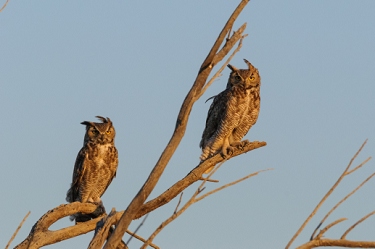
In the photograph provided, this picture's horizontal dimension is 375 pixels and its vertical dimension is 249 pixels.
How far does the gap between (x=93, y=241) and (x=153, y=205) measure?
89cm

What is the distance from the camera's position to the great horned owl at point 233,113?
9766 mm

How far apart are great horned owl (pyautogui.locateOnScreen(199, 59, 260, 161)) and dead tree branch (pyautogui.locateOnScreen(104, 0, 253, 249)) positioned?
15.0 feet

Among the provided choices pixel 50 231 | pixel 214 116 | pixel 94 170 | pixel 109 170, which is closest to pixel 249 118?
pixel 214 116

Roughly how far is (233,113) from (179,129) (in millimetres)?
5003

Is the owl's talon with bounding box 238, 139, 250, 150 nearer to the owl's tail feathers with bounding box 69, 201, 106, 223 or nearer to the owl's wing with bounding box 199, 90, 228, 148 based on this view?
the owl's wing with bounding box 199, 90, 228, 148

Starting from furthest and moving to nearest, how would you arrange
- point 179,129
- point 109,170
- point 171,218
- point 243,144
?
point 109,170
point 243,144
point 179,129
point 171,218

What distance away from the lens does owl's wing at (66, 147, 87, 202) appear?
35.1 feet

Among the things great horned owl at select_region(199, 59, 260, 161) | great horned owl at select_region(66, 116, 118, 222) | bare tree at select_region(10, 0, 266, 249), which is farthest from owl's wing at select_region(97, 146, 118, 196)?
bare tree at select_region(10, 0, 266, 249)

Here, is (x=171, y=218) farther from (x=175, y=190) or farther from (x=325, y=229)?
(x=175, y=190)

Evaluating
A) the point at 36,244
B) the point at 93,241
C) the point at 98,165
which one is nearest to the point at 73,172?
the point at 98,165

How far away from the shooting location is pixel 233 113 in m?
9.78

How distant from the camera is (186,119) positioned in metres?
4.84

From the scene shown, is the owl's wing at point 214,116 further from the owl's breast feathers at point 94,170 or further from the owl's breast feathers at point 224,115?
the owl's breast feathers at point 94,170

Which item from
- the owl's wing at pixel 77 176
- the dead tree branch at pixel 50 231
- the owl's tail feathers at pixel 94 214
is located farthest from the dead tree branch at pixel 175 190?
the owl's wing at pixel 77 176
